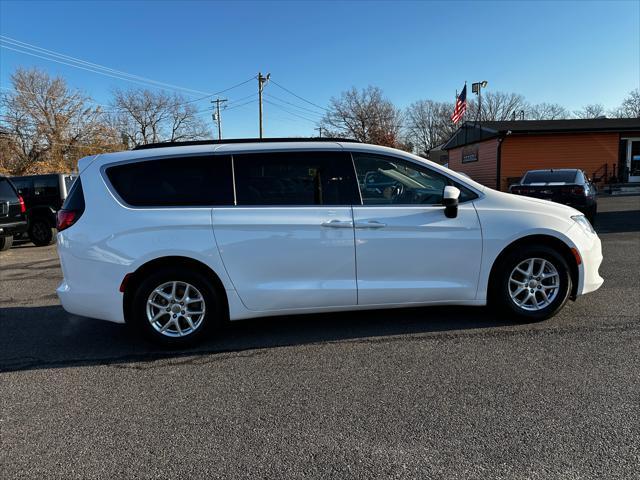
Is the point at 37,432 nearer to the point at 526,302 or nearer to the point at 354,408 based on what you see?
the point at 354,408

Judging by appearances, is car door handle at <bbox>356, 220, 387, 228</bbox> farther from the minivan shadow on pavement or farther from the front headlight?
the front headlight

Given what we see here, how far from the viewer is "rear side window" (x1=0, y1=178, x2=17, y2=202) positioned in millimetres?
10234

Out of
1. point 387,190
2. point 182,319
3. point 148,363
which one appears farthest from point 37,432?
point 387,190

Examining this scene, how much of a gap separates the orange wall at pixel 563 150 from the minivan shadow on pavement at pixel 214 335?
22.5 m

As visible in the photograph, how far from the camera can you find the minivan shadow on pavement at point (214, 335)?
4.08 meters

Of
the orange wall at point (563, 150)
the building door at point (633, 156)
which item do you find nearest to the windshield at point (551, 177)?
the orange wall at point (563, 150)

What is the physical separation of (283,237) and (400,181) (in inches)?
49.0

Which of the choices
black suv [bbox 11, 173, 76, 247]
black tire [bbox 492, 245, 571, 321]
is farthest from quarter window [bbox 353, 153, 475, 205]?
black suv [bbox 11, 173, 76, 247]

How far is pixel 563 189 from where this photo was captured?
10828mm

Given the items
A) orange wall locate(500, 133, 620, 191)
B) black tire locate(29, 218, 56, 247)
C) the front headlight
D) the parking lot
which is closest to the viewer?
the parking lot

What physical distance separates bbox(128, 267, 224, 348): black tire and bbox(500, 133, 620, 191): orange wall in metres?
24.0

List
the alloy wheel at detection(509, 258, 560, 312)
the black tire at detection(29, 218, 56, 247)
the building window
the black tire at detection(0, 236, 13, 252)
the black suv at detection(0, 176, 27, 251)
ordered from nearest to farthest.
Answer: the alloy wheel at detection(509, 258, 560, 312) < the black suv at detection(0, 176, 27, 251) < the black tire at detection(0, 236, 13, 252) < the black tire at detection(29, 218, 56, 247) < the building window

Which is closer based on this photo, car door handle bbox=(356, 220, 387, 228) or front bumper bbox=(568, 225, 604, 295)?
car door handle bbox=(356, 220, 387, 228)

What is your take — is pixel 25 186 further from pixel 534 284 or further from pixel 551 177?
pixel 551 177
